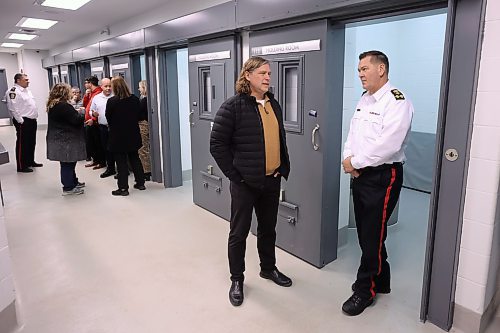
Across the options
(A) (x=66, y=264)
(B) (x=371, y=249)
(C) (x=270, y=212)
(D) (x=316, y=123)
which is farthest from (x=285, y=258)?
(A) (x=66, y=264)

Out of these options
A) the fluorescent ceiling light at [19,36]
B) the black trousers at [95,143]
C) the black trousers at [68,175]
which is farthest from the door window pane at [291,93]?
the fluorescent ceiling light at [19,36]

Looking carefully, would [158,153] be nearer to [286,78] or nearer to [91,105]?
[91,105]

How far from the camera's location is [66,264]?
10.4 feet

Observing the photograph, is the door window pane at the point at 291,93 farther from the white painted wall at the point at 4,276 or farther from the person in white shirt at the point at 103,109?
the person in white shirt at the point at 103,109

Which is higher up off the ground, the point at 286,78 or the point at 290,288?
the point at 286,78

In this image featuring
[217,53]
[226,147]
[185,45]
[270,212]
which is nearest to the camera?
[226,147]

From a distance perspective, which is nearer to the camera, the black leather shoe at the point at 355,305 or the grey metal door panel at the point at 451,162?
the grey metal door panel at the point at 451,162

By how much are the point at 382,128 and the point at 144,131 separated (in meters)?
4.23

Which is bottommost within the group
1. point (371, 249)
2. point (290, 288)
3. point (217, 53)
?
point (290, 288)

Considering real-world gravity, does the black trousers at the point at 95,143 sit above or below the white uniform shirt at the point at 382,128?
below

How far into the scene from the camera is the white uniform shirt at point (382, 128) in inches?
87.4

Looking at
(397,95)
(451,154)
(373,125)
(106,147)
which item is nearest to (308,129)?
(373,125)

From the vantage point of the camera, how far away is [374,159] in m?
2.26

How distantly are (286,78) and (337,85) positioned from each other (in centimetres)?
47
